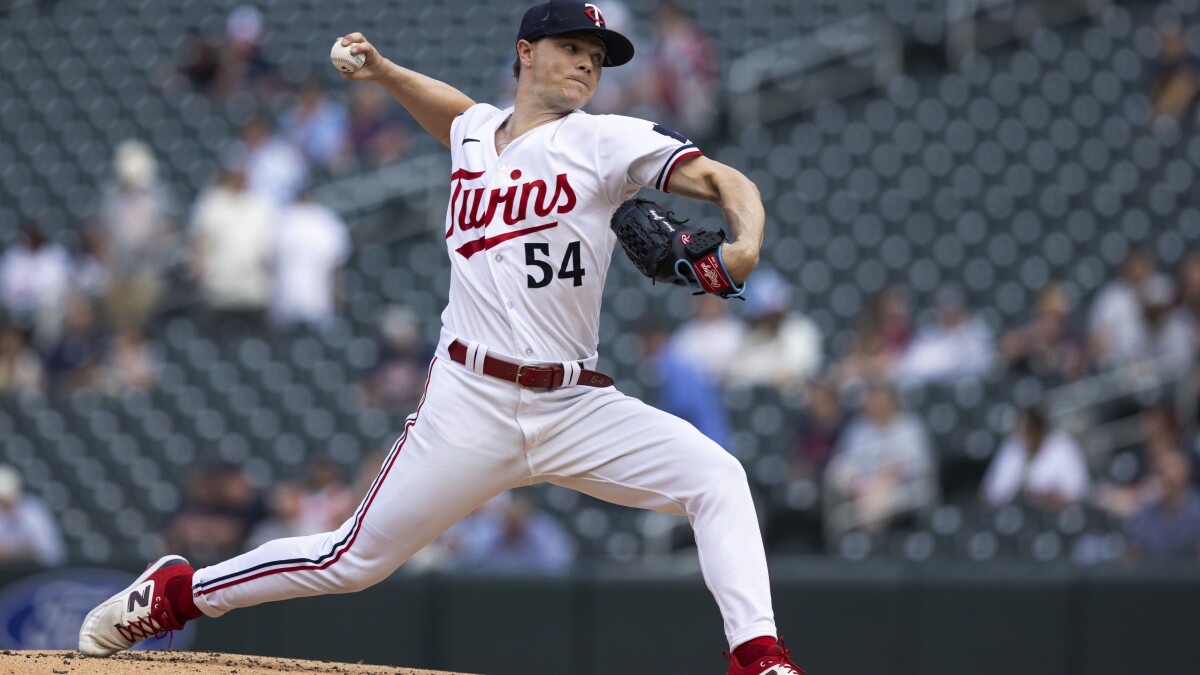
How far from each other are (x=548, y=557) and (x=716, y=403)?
1.31 metres

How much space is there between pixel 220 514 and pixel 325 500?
0.55 m

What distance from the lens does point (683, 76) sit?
1101 centimetres

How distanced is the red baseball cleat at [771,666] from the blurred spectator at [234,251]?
6.45m

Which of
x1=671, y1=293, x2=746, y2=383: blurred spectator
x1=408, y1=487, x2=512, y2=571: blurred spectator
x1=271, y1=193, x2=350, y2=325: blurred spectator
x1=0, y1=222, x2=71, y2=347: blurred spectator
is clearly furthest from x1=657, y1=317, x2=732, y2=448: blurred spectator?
x1=0, y1=222, x2=71, y2=347: blurred spectator

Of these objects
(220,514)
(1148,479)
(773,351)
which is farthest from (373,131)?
(1148,479)

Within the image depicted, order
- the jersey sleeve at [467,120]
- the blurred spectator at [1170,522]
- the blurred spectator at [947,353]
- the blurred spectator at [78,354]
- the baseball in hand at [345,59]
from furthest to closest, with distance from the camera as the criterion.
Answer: the blurred spectator at [78,354] < the blurred spectator at [947,353] < the blurred spectator at [1170,522] < the baseball in hand at [345,59] < the jersey sleeve at [467,120]

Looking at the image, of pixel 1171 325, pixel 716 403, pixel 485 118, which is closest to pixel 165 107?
pixel 716 403

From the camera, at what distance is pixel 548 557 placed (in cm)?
784

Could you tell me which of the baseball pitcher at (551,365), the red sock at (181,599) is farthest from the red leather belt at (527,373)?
the red sock at (181,599)

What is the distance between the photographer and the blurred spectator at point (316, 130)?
10.9 m

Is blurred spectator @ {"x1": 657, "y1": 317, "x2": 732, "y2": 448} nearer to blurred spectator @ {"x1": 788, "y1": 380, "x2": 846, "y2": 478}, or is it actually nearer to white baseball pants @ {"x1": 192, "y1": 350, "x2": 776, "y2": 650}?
blurred spectator @ {"x1": 788, "y1": 380, "x2": 846, "y2": 478}

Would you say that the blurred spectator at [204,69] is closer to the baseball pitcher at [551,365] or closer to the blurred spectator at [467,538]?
the blurred spectator at [467,538]

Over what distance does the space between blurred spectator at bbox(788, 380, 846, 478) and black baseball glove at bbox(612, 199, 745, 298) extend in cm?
468

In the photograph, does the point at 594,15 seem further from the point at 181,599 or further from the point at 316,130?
the point at 316,130
